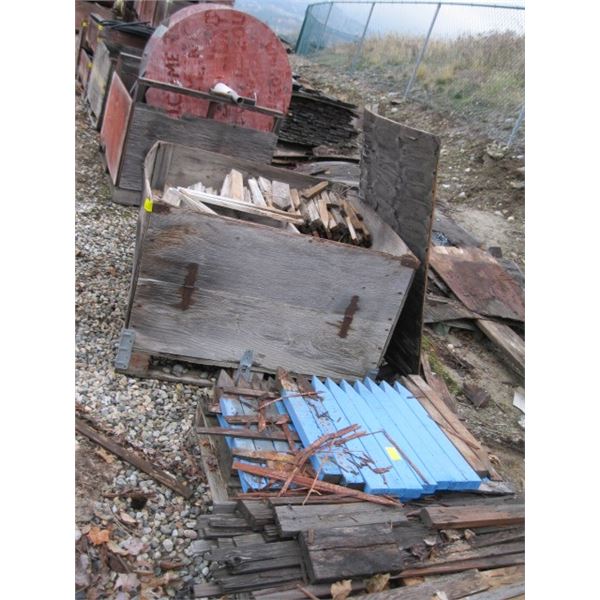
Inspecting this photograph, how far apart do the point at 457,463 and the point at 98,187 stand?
6.06 meters

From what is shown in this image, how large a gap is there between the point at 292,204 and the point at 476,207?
5666mm

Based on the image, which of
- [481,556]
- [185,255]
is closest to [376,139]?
[185,255]

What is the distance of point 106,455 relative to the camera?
3.79m

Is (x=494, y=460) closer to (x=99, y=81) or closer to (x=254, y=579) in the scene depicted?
(x=254, y=579)

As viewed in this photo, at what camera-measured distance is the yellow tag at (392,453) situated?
12.3 feet

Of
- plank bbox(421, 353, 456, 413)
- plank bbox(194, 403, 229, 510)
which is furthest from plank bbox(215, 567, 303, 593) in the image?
plank bbox(421, 353, 456, 413)

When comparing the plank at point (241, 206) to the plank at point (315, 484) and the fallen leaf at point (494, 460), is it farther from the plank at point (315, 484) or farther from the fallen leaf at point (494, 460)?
the fallen leaf at point (494, 460)

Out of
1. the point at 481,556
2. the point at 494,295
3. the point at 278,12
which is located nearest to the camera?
the point at 481,556

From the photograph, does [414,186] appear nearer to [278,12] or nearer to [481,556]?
[481,556]

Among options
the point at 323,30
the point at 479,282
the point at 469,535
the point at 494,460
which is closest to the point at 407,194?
the point at 479,282

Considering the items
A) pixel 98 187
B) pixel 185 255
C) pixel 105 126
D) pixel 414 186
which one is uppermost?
pixel 414 186

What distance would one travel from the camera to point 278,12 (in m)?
27.5

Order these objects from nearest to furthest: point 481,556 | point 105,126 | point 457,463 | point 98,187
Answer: point 481,556 < point 457,463 < point 98,187 < point 105,126

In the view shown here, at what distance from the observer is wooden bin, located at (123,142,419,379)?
4.25m
